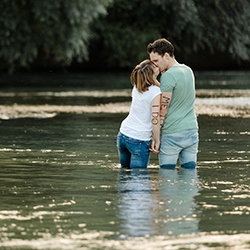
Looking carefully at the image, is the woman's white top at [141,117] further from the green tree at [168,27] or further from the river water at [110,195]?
the green tree at [168,27]

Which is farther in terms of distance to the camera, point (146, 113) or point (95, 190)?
point (146, 113)

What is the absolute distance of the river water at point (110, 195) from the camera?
5516mm

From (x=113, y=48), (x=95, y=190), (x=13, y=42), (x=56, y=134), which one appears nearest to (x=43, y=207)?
(x=95, y=190)

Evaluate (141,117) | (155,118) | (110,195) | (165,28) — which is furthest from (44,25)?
(110,195)

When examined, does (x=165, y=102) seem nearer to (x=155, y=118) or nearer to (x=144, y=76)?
(x=155, y=118)

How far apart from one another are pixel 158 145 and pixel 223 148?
3259 mm

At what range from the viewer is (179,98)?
8.30m

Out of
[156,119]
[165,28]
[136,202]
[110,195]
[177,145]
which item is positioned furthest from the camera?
[165,28]

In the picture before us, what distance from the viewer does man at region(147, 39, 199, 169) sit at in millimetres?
8234

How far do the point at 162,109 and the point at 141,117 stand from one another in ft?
0.91

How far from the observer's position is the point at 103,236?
5562 millimetres

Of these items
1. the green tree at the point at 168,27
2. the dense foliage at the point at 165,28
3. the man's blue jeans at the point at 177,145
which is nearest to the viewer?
the man's blue jeans at the point at 177,145

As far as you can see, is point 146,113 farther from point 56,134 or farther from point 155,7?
point 155,7

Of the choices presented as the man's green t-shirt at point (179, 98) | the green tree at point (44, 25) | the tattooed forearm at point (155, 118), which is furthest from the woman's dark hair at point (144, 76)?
the green tree at point (44, 25)
